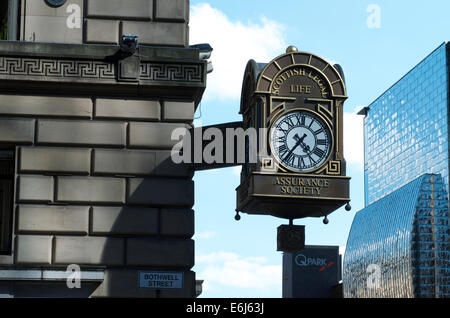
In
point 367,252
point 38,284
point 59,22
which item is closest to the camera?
point 38,284

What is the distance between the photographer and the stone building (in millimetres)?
19375

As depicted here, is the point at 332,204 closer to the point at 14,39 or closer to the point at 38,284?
the point at 38,284

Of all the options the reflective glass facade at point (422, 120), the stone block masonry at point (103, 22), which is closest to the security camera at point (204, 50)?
the stone block masonry at point (103, 22)

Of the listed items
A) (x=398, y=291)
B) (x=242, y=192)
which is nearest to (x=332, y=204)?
(x=242, y=192)

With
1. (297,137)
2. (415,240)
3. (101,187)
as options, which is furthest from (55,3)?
(415,240)

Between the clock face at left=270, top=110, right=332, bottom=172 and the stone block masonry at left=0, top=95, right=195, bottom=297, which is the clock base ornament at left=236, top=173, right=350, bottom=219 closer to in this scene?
the clock face at left=270, top=110, right=332, bottom=172

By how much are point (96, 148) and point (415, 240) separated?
15131cm

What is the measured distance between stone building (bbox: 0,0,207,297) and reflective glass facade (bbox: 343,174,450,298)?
147574 millimetres

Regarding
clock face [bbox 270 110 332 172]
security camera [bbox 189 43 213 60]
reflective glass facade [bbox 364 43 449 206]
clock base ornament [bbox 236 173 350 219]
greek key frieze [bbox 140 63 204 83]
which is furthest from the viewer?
reflective glass facade [bbox 364 43 449 206]

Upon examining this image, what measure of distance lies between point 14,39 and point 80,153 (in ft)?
10.5

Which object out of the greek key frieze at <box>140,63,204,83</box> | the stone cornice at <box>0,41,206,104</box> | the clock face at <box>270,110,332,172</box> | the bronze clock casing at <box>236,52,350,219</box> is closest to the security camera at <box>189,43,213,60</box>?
the stone cornice at <box>0,41,206,104</box>

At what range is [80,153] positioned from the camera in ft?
65.2

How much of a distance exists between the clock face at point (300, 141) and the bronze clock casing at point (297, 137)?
0.28 feet

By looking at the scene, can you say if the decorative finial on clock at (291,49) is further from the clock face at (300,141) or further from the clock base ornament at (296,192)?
the clock base ornament at (296,192)
